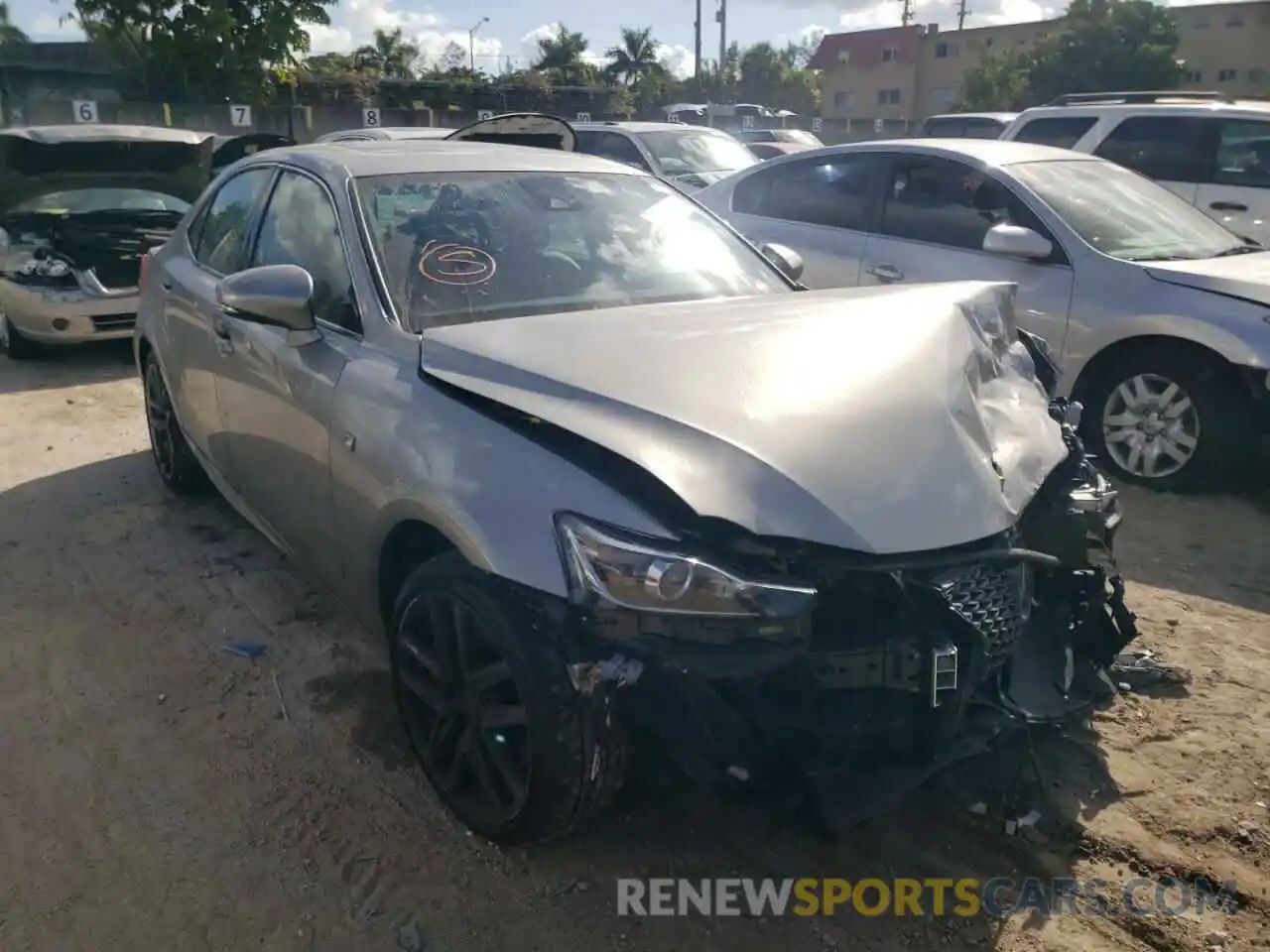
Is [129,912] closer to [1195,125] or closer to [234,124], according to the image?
[1195,125]

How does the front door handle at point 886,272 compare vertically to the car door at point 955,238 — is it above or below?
below

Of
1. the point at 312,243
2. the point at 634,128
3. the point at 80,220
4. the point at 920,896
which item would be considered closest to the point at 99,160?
the point at 80,220

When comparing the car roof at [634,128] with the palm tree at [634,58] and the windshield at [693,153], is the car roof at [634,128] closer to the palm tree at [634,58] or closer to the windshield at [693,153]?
the windshield at [693,153]

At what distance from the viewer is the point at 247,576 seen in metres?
4.39

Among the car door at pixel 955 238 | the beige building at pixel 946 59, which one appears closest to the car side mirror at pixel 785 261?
the car door at pixel 955 238

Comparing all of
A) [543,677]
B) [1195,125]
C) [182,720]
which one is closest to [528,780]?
[543,677]

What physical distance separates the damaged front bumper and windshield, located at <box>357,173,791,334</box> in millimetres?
1349

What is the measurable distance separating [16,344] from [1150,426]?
8.02 metres

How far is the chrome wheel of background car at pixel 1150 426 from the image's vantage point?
5195 mm

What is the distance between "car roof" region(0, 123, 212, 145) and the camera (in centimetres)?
820

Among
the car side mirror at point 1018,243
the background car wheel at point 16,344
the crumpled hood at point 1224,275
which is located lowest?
the background car wheel at point 16,344

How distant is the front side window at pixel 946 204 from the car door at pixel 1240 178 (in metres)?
3.25

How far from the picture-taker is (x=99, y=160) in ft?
28.1

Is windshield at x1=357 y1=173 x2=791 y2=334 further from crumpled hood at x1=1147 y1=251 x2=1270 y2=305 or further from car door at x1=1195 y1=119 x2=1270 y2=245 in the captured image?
car door at x1=1195 y1=119 x2=1270 y2=245
